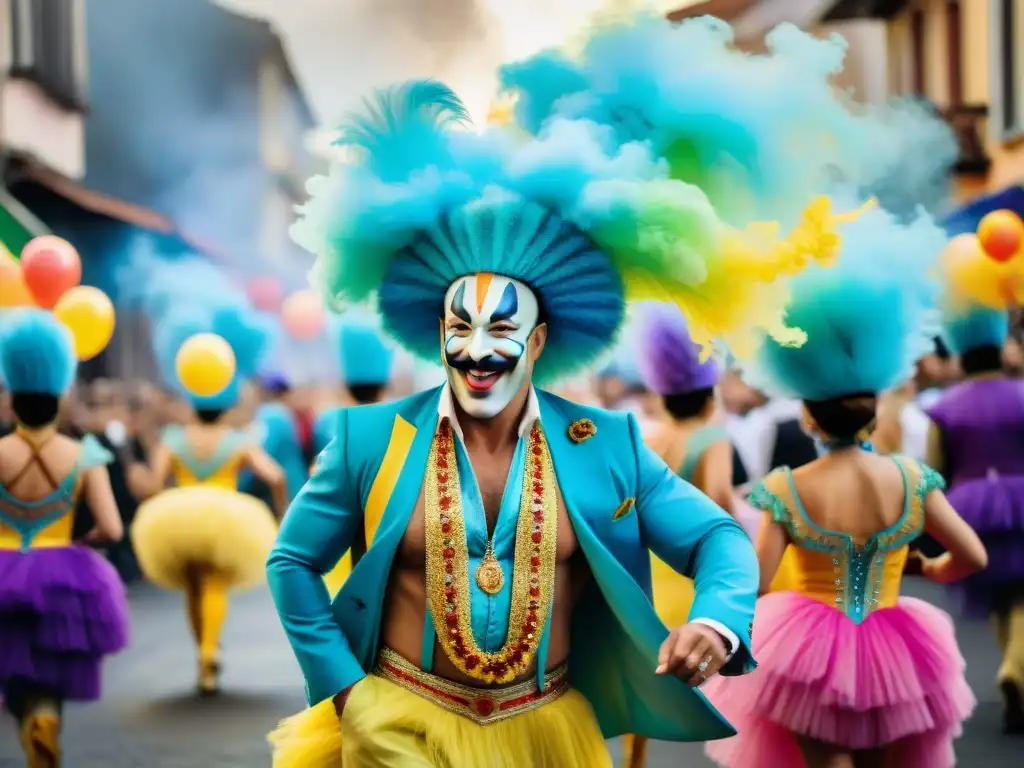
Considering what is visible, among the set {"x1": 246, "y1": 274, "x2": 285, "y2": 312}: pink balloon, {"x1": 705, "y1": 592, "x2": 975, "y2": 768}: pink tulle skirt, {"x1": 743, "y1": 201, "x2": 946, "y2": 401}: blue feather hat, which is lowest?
{"x1": 705, "y1": 592, "x2": 975, "y2": 768}: pink tulle skirt

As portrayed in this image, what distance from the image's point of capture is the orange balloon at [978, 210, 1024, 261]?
8016 millimetres

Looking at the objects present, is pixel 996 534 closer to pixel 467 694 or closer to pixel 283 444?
pixel 467 694

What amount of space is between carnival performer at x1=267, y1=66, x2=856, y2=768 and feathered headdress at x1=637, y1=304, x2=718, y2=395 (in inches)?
111

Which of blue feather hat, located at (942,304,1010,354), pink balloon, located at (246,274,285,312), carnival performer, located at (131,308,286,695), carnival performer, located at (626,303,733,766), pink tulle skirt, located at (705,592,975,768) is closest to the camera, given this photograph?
pink tulle skirt, located at (705,592,975,768)

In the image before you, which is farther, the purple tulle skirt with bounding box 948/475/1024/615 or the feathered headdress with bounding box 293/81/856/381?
the purple tulle skirt with bounding box 948/475/1024/615

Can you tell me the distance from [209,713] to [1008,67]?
1609 centimetres

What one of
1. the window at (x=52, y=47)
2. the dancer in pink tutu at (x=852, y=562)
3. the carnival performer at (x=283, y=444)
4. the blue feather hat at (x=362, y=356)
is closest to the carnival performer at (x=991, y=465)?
the dancer in pink tutu at (x=852, y=562)

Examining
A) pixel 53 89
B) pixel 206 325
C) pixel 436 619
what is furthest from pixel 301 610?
pixel 53 89

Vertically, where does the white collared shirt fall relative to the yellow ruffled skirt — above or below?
above

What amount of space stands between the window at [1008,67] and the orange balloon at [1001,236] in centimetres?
1286

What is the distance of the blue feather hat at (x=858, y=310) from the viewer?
509 centimetres

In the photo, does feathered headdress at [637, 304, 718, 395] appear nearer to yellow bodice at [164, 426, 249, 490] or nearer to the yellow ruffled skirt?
the yellow ruffled skirt

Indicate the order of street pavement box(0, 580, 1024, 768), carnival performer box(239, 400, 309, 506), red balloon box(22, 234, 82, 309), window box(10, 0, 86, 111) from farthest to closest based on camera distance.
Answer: window box(10, 0, 86, 111) < carnival performer box(239, 400, 309, 506) < red balloon box(22, 234, 82, 309) < street pavement box(0, 580, 1024, 768)

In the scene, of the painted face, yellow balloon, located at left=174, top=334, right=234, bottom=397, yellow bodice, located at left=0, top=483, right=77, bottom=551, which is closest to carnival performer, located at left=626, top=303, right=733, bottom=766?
yellow bodice, located at left=0, top=483, right=77, bottom=551
